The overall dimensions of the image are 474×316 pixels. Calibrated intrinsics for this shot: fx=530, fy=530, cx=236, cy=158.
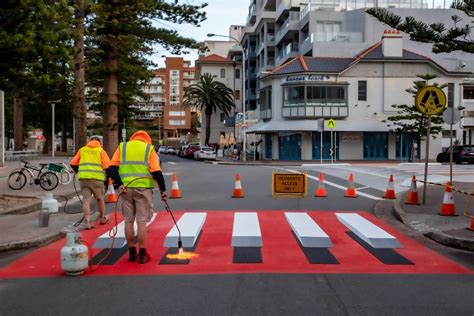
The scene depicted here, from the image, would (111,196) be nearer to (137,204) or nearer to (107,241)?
(107,241)

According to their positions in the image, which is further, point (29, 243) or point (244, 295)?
point (29, 243)

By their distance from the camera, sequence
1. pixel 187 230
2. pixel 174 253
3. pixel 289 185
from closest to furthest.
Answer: pixel 174 253
pixel 187 230
pixel 289 185

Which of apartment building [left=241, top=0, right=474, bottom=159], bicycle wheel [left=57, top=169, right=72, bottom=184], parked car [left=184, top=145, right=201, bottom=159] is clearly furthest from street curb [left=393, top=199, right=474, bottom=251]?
parked car [left=184, top=145, right=201, bottom=159]

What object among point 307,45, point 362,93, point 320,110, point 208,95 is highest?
point 307,45

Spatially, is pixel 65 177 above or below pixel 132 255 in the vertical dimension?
above

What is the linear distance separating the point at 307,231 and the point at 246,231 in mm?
1139

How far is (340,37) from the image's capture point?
170 ft

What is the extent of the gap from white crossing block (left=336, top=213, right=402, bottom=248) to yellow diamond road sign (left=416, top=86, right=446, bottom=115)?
117 inches

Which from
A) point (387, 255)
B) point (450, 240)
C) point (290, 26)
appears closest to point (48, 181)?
point (387, 255)

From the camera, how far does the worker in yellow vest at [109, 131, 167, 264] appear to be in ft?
23.8

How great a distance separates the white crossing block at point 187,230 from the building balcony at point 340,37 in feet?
139

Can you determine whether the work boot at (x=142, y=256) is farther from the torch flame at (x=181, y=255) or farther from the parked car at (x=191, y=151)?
the parked car at (x=191, y=151)

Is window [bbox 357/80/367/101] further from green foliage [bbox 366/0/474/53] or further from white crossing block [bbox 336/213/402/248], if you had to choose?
white crossing block [bbox 336/213/402/248]

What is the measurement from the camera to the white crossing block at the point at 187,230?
878 cm
